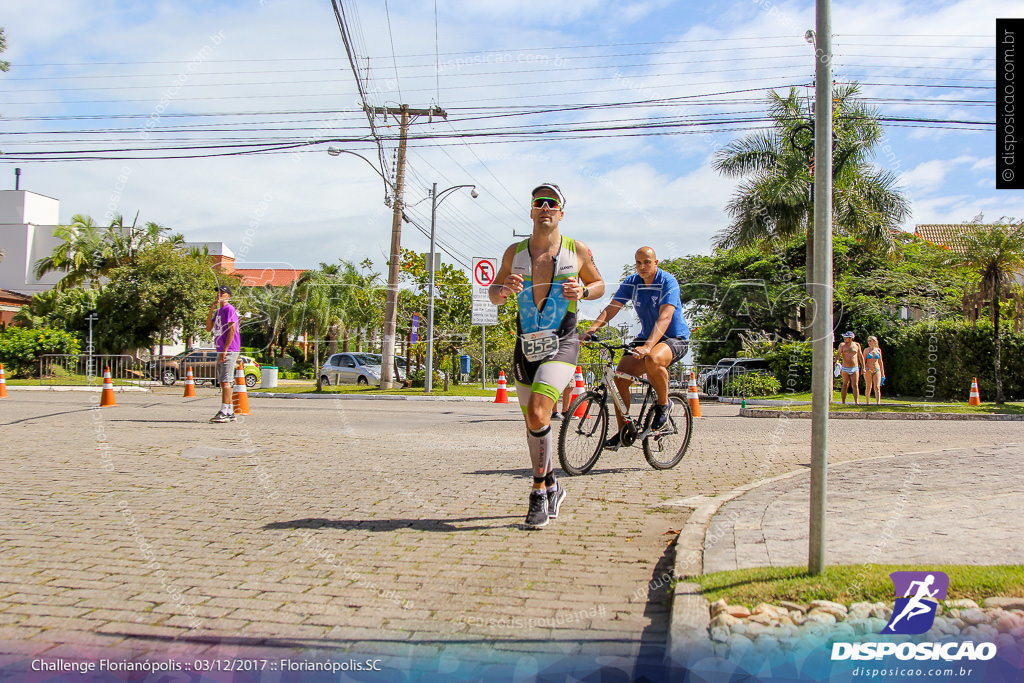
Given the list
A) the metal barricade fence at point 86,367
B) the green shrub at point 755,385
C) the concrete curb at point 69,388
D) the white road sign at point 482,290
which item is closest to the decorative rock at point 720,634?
the white road sign at point 482,290

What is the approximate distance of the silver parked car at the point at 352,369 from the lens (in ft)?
96.5

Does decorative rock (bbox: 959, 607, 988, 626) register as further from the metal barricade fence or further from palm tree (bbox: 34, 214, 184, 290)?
palm tree (bbox: 34, 214, 184, 290)

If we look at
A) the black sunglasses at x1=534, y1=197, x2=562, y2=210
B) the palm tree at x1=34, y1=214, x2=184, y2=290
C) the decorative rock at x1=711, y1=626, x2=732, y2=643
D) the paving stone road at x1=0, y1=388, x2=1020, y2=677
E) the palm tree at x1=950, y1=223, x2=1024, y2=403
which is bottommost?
the paving stone road at x1=0, y1=388, x2=1020, y2=677

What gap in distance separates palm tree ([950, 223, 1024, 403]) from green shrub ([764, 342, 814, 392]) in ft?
21.7

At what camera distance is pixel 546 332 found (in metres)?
4.97

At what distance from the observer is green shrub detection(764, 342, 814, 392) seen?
25.2m

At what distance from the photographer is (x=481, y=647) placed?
3.01 m

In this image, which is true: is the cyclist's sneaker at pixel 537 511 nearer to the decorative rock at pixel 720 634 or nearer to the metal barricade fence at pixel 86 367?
the decorative rock at pixel 720 634

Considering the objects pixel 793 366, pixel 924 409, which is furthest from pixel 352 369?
pixel 924 409

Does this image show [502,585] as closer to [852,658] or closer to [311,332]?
[852,658]

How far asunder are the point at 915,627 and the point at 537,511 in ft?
7.89

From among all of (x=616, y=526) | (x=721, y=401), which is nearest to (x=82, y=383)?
(x=721, y=401)

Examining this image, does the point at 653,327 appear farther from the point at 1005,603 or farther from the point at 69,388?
the point at 69,388

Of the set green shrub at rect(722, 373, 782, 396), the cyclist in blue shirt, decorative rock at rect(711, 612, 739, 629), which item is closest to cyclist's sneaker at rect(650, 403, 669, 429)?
the cyclist in blue shirt
